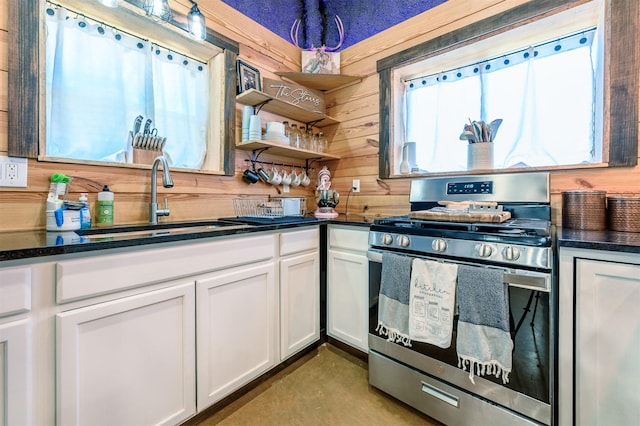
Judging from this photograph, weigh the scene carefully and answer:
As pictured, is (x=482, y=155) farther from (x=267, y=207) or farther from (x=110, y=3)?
(x=110, y=3)

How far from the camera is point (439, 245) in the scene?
1.27m

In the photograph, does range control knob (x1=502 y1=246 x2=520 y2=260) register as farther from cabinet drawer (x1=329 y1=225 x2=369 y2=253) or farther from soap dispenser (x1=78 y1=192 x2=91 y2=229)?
soap dispenser (x1=78 y1=192 x2=91 y2=229)

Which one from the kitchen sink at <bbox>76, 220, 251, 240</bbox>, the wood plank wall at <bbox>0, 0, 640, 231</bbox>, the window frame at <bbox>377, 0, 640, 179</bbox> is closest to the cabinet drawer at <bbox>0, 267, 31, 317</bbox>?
the kitchen sink at <bbox>76, 220, 251, 240</bbox>

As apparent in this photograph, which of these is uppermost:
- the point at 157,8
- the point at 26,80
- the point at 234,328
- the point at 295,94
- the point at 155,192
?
the point at 157,8

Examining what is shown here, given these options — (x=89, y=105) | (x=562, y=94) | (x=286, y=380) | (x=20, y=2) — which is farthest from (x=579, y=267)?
(x=20, y=2)

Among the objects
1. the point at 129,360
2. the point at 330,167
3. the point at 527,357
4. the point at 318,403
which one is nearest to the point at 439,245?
the point at 527,357

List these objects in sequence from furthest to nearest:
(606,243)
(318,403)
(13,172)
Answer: (318,403), (13,172), (606,243)

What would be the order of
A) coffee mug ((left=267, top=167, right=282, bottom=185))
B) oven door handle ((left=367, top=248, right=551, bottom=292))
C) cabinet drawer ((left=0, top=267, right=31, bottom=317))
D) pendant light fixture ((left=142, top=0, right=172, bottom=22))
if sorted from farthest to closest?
coffee mug ((left=267, top=167, right=282, bottom=185)) < pendant light fixture ((left=142, top=0, right=172, bottom=22)) < oven door handle ((left=367, top=248, right=551, bottom=292)) < cabinet drawer ((left=0, top=267, right=31, bottom=317))

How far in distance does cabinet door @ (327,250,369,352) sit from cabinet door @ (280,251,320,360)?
0.30 ft

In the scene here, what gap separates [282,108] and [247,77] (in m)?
0.32

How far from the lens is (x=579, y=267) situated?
1017mm

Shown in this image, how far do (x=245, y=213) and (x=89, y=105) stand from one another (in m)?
1.05

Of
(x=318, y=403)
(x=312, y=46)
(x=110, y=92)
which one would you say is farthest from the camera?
(x=312, y=46)

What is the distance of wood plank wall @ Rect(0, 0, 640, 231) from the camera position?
129 centimetres
